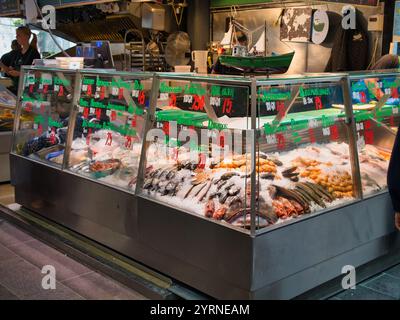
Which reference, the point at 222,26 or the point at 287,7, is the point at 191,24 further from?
the point at 287,7

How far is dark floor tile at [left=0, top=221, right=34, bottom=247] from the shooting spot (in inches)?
179

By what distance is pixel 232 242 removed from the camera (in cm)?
299

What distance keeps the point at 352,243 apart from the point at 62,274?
6.95 feet

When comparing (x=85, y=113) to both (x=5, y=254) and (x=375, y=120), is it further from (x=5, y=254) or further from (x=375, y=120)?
(x=375, y=120)

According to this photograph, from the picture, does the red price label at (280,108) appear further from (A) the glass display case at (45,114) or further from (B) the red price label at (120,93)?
(A) the glass display case at (45,114)

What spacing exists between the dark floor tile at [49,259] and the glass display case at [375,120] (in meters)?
2.24

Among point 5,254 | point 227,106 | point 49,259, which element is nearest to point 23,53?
point 5,254

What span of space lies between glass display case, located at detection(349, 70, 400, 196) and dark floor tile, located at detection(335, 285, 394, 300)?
2.22 feet

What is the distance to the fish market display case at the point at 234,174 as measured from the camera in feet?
10.0

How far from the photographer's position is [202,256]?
10.5ft

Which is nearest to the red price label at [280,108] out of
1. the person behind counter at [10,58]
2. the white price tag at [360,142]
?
the white price tag at [360,142]

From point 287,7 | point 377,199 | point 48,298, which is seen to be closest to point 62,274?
point 48,298

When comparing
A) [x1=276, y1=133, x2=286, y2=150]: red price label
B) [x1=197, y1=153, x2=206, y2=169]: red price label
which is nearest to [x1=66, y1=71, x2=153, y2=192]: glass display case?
[x1=197, y1=153, x2=206, y2=169]: red price label

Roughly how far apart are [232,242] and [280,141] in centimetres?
77
